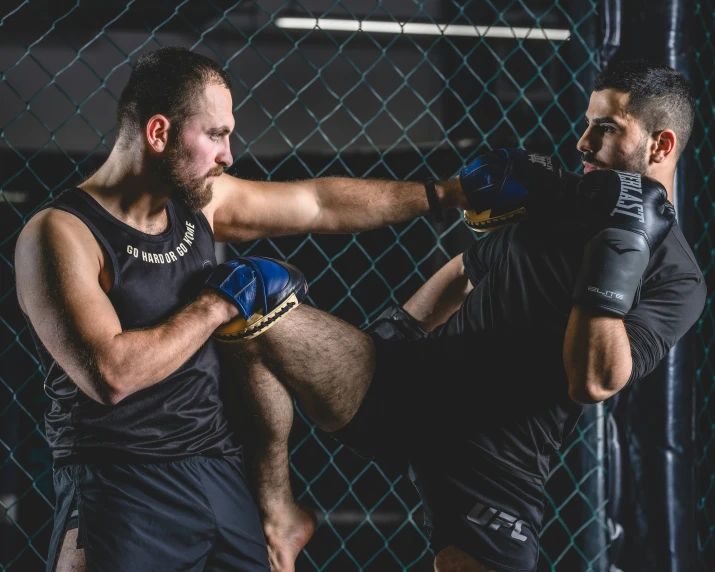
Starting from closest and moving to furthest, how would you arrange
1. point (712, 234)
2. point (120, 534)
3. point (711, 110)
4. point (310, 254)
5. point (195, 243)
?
point (120, 534) → point (195, 243) → point (711, 110) → point (712, 234) → point (310, 254)

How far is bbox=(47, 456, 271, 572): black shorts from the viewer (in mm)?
1568

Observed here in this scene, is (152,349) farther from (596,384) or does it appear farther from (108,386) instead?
(596,384)

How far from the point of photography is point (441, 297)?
6.97ft

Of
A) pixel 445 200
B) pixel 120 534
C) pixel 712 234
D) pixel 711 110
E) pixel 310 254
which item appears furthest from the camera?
pixel 310 254

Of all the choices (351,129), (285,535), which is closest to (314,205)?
(285,535)

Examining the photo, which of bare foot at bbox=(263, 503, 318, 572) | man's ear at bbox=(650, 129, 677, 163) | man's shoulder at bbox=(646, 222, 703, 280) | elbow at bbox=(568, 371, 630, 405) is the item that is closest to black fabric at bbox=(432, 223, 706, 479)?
man's shoulder at bbox=(646, 222, 703, 280)

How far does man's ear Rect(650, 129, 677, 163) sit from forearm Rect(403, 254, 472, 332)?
61 centimetres

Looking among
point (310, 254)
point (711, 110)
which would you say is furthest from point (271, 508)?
point (711, 110)

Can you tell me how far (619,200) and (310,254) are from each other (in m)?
1.75

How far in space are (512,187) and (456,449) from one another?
0.70 meters

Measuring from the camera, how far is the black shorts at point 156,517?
1.57 metres

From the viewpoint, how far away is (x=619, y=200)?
1.66 m

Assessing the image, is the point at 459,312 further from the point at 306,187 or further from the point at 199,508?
the point at 199,508

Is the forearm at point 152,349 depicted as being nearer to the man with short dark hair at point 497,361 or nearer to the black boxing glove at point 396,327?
the man with short dark hair at point 497,361
